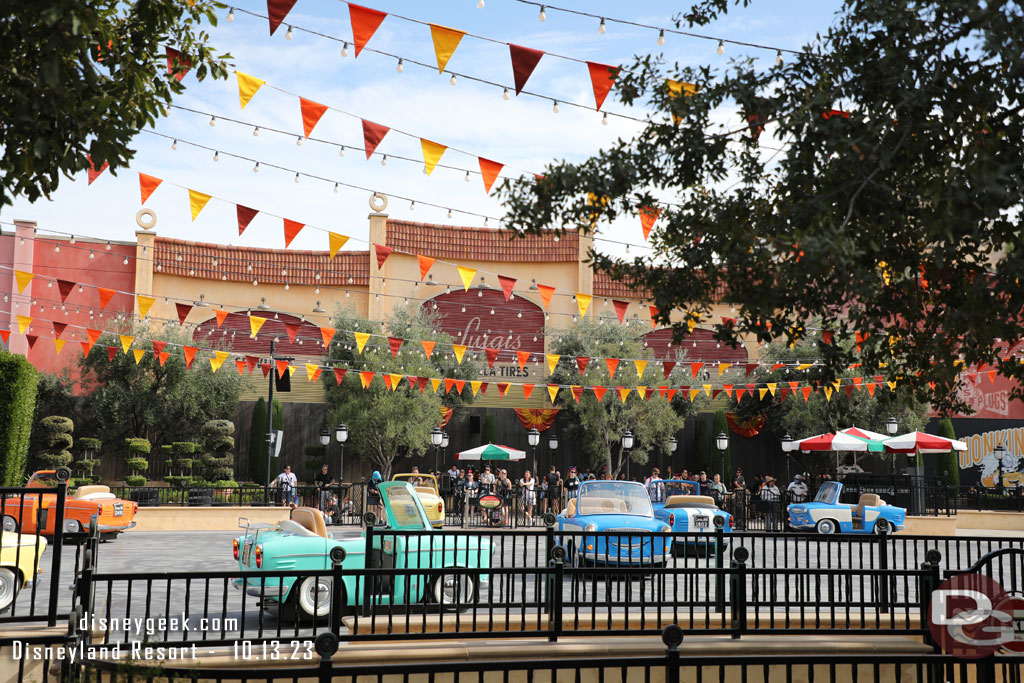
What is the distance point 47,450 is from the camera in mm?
27234

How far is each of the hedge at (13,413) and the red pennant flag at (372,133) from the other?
628 inches

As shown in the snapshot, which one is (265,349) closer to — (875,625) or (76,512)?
(76,512)

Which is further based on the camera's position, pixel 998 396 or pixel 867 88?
pixel 998 396

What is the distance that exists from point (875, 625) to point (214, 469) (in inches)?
930

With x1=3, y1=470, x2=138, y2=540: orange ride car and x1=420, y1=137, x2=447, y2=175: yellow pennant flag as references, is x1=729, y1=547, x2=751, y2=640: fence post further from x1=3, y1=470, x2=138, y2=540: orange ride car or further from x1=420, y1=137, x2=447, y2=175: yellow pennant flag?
x1=3, y1=470, x2=138, y2=540: orange ride car

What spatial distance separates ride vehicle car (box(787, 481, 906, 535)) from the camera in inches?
766

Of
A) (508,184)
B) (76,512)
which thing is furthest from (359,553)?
(76,512)

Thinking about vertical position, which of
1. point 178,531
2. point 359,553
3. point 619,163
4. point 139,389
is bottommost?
point 178,531

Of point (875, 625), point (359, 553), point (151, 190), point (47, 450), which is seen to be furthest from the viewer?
point (47, 450)

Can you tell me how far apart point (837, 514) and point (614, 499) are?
7736 millimetres

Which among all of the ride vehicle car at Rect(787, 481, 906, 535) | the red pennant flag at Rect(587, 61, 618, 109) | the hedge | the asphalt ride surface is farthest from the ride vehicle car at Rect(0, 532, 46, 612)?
the ride vehicle car at Rect(787, 481, 906, 535)

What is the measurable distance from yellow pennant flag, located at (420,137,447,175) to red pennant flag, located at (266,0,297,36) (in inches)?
119

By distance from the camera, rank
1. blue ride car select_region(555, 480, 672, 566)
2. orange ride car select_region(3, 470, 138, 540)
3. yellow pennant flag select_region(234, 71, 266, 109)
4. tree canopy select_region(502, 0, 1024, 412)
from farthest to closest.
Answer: orange ride car select_region(3, 470, 138, 540), blue ride car select_region(555, 480, 672, 566), yellow pennant flag select_region(234, 71, 266, 109), tree canopy select_region(502, 0, 1024, 412)

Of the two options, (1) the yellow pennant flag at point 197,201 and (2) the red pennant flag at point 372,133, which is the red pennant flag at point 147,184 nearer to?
(1) the yellow pennant flag at point 197,201
